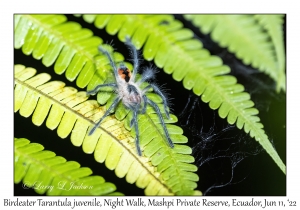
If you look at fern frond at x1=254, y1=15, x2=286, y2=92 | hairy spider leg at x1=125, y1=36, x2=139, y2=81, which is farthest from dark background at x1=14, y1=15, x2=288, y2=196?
fern frond at x1=254, y1=15, x2=286, y2=92

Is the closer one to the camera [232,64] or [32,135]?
[32,135]

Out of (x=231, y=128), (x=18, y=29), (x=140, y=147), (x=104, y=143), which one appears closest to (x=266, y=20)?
(x=231, y=128)

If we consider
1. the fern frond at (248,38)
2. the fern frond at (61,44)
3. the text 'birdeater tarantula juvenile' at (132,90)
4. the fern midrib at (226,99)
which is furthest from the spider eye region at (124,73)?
the fern frond at (248,38)

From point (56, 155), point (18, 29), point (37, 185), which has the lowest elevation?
point (37, 185)

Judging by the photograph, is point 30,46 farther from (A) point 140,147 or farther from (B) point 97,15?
(A) point 140,147

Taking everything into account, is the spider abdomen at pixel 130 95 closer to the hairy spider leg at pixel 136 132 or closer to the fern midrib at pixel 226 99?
the hairy spider leg at pixel 136 132

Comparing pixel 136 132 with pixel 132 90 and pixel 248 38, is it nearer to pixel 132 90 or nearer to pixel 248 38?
pixel 132 90
